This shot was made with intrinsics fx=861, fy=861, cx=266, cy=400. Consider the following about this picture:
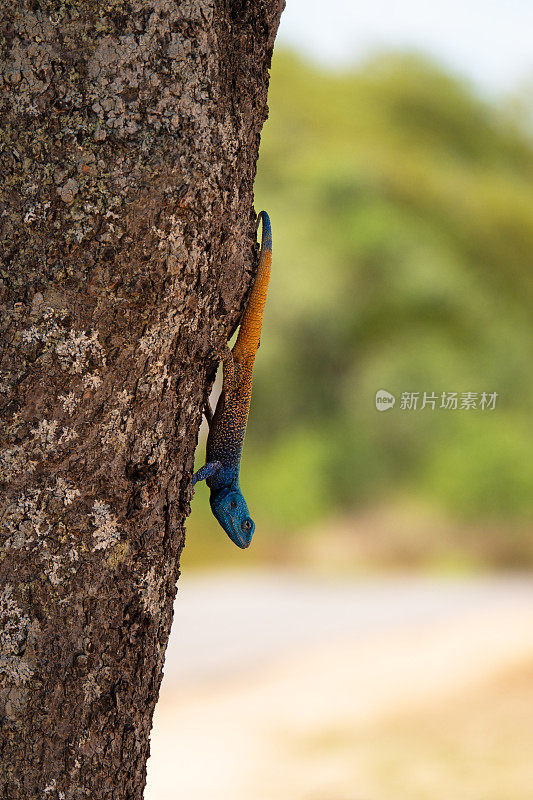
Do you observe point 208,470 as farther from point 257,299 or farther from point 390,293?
point 390,293

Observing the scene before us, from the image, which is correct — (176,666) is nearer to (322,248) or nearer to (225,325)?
(322,248)

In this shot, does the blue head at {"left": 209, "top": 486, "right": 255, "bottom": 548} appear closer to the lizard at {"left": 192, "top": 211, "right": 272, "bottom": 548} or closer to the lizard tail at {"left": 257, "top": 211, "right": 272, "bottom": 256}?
the lizard at {"left": 192, "top": 211, "right": 272, "bottom": 548}

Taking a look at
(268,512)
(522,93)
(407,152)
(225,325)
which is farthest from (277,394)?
(225,325)

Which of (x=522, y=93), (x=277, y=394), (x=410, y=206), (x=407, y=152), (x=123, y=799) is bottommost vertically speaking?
(x=123, y=799)

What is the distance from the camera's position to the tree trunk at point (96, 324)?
3.26ft

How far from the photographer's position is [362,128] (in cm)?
885

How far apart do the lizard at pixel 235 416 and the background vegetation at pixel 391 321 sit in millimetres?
6061

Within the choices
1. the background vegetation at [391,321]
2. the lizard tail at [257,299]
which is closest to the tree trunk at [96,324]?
the lizard tail at [257,299]

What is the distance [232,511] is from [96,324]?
527 mm

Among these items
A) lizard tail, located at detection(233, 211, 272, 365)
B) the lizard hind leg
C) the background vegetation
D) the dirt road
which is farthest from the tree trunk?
the background vegetation

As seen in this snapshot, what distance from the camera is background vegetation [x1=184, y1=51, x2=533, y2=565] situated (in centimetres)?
741

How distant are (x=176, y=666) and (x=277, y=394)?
10.00 feet

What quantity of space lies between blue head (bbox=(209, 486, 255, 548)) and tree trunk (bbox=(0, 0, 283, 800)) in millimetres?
332

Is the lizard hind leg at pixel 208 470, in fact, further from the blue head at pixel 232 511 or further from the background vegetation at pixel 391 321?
the background vegetation at pixel 391 321
